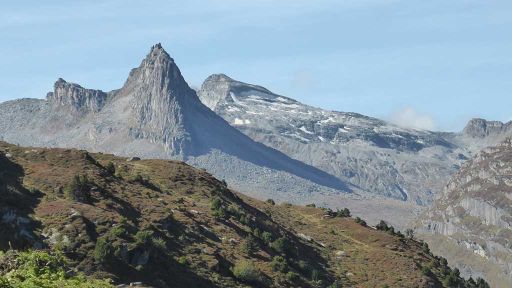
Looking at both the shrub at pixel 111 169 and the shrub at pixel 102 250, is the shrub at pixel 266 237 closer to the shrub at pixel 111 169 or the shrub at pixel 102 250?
the shrub at pixel 111 169

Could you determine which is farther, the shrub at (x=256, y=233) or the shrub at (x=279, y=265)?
the shrub at (x=256, y=233)

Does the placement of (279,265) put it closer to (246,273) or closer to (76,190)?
(246,273)

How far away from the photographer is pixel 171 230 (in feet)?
343

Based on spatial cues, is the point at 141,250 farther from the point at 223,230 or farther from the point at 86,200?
the point at 223,230

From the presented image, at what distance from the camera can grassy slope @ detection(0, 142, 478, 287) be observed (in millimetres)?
87688

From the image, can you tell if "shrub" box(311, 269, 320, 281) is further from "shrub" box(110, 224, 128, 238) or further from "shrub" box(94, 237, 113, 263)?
"shrub" box(94, 237, 113, 263)

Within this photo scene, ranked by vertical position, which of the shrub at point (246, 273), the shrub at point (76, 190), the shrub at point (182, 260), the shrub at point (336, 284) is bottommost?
the shrub at point (336, 284)

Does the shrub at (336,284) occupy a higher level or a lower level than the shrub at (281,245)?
lower

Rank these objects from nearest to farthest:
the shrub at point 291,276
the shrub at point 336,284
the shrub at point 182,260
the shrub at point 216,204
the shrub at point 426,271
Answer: the shrub at point 182,260
the shrub at point 291,276
the shrub at point 336,284
the shrub at point 216,204
the shrub at point 426,271

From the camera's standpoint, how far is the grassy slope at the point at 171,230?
87.7m

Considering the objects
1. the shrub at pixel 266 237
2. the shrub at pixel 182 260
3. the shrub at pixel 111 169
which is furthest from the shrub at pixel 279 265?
the shrub at pixel 111 169

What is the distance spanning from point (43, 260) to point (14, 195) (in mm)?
53345

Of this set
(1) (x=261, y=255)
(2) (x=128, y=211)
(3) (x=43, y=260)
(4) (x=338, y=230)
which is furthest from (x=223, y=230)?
(3) (x=43, y=260)

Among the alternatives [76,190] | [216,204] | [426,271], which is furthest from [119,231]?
[426,271]
